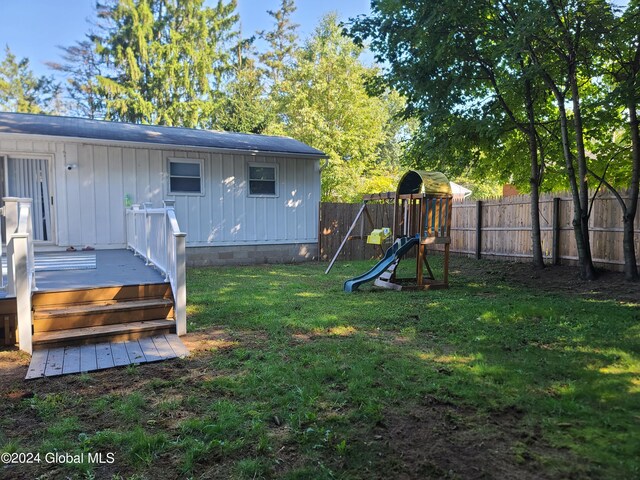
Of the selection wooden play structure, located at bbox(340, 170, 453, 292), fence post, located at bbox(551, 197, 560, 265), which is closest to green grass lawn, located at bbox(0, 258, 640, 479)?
wooden play structure, located at bbox(340, 170, 453, 292)

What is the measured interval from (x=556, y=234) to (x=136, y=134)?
9.75 m

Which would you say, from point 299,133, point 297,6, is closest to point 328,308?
point 299,133

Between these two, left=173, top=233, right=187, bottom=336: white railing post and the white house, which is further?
the white house

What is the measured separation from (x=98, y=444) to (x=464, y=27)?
8649mm

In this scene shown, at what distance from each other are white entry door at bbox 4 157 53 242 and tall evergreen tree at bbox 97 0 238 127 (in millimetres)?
14864


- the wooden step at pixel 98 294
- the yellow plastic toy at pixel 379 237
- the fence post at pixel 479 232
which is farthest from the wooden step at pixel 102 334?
the fence post at pixel 479 232

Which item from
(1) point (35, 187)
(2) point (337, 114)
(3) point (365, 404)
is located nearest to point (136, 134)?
(1) point (35, 187)

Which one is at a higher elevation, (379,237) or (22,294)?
(379,237)

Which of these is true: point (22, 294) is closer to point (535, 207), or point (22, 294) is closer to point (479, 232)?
point (535, 207)

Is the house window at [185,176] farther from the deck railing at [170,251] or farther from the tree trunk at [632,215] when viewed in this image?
the tree trunk at [632,215]

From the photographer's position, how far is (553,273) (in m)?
8.62

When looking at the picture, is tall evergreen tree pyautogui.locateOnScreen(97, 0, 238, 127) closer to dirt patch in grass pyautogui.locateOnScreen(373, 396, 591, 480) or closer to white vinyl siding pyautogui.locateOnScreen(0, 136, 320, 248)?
white vinyl siding pyautogui.locateOnScreen(0, 136, 320, 248)

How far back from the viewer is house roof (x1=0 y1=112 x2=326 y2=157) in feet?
A: 27.9

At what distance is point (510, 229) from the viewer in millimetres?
10703
